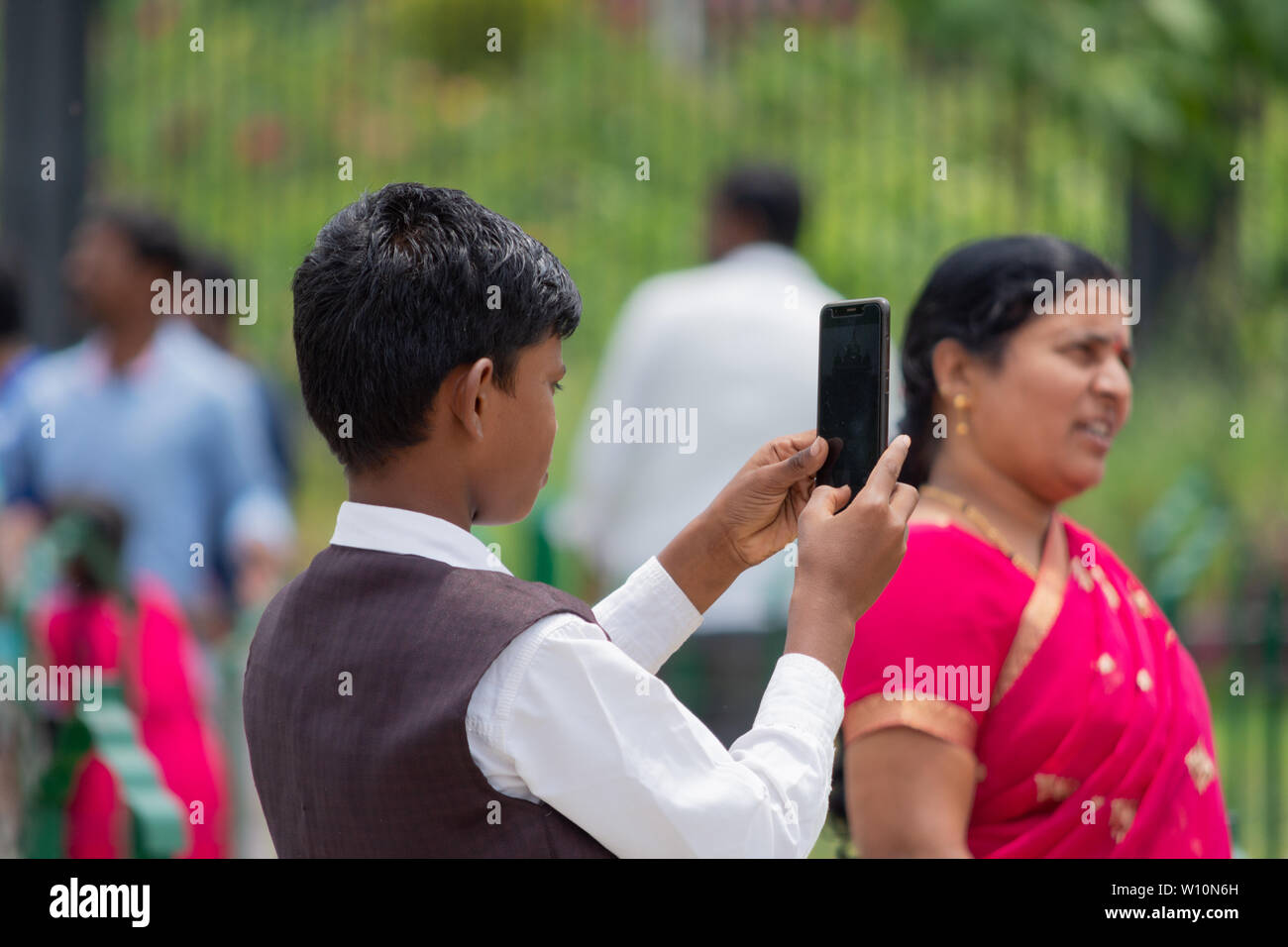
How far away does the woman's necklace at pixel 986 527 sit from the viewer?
2016 mm

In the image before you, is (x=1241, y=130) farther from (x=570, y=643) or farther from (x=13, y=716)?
(x=570, y=643)

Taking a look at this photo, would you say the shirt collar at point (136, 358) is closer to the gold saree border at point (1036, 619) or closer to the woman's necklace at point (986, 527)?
the woman's necklace at point (986, 527)

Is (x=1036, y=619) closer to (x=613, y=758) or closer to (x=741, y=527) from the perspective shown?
(x=741, y=527)

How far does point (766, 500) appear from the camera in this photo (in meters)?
1.72

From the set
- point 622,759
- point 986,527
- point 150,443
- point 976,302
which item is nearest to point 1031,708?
point 986,527

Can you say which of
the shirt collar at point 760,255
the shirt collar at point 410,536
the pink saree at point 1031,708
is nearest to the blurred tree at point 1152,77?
the shirt collar at point 760,255

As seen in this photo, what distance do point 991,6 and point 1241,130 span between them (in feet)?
3.87

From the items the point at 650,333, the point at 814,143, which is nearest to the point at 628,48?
the point at 814,143

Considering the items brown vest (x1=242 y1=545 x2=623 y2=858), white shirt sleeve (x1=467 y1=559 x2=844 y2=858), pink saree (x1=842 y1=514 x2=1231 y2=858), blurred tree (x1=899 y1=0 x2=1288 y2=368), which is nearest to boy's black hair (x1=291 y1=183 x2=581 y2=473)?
brown vest (x1=242 y1=545 x2=623 y2=858)

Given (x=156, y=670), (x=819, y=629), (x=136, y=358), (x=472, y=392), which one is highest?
(x=136, y=358)

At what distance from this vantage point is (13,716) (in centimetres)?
374

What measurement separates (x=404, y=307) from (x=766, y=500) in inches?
19.6

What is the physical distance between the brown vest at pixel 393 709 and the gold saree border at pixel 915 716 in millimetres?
602

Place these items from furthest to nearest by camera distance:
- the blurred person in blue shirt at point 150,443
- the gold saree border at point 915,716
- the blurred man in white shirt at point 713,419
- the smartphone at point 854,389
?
the blurred person in blue shirt at point 150,443 < the blurred man in white shirt at point 713,419 < the gold saree border at point 915,716 < the smartphone at point 854,389
